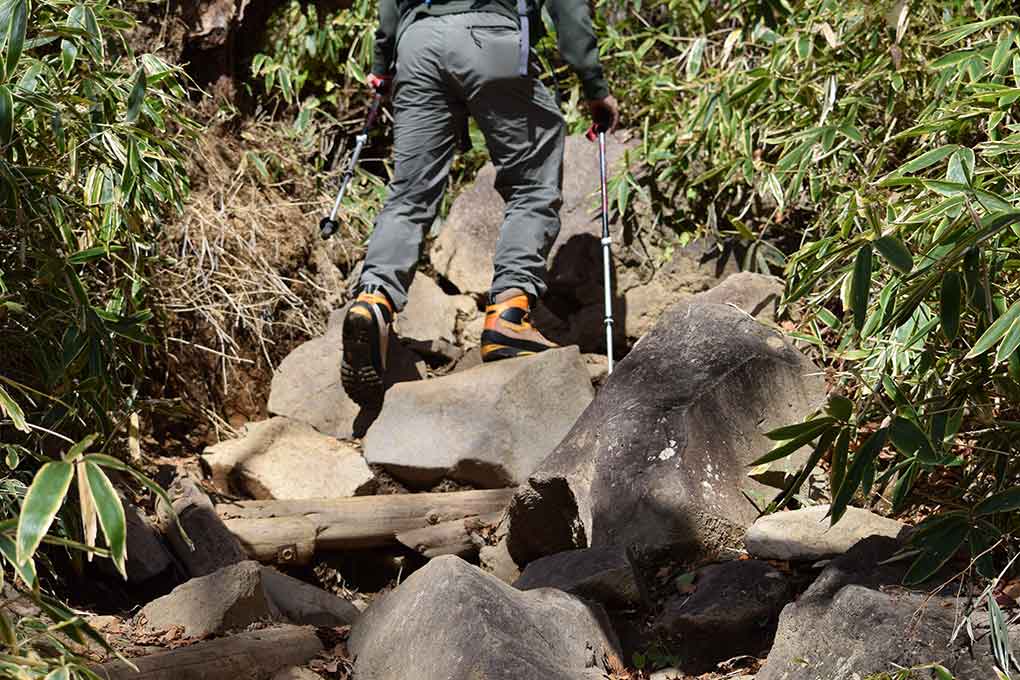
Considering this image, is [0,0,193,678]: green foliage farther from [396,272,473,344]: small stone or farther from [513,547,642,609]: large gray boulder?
[396,272,473,344]: small stone

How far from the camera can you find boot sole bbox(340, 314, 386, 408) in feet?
15.1

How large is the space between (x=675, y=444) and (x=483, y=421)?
39.7 inches

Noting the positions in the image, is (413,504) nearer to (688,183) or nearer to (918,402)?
(918,402)

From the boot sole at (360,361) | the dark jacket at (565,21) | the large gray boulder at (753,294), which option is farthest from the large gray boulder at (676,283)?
the boot sole at (360,361)

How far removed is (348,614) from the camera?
3514mm

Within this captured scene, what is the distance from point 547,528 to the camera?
3.74 metres

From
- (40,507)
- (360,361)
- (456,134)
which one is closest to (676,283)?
(456,134)

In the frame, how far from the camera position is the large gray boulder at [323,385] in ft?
16.3

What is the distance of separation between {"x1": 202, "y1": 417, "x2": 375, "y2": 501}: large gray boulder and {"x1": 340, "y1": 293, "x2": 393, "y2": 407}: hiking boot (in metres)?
0.27

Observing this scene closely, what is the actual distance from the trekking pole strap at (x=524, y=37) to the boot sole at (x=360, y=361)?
1215mm

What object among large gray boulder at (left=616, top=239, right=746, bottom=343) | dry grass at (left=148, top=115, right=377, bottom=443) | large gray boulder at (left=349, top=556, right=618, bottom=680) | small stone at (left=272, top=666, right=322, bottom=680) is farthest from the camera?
large gray boulder at (left=616, top=239, right=746, bottom=343)

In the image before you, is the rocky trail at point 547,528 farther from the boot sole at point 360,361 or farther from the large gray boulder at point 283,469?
the boot sole at point 360,361

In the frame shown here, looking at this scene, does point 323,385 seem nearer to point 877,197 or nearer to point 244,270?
point 244,270

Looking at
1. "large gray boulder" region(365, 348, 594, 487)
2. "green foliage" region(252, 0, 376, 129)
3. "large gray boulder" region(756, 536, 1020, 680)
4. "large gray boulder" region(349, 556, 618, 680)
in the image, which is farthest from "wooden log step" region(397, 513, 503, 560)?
"green foliage" region(252, 0, 376, 129)
